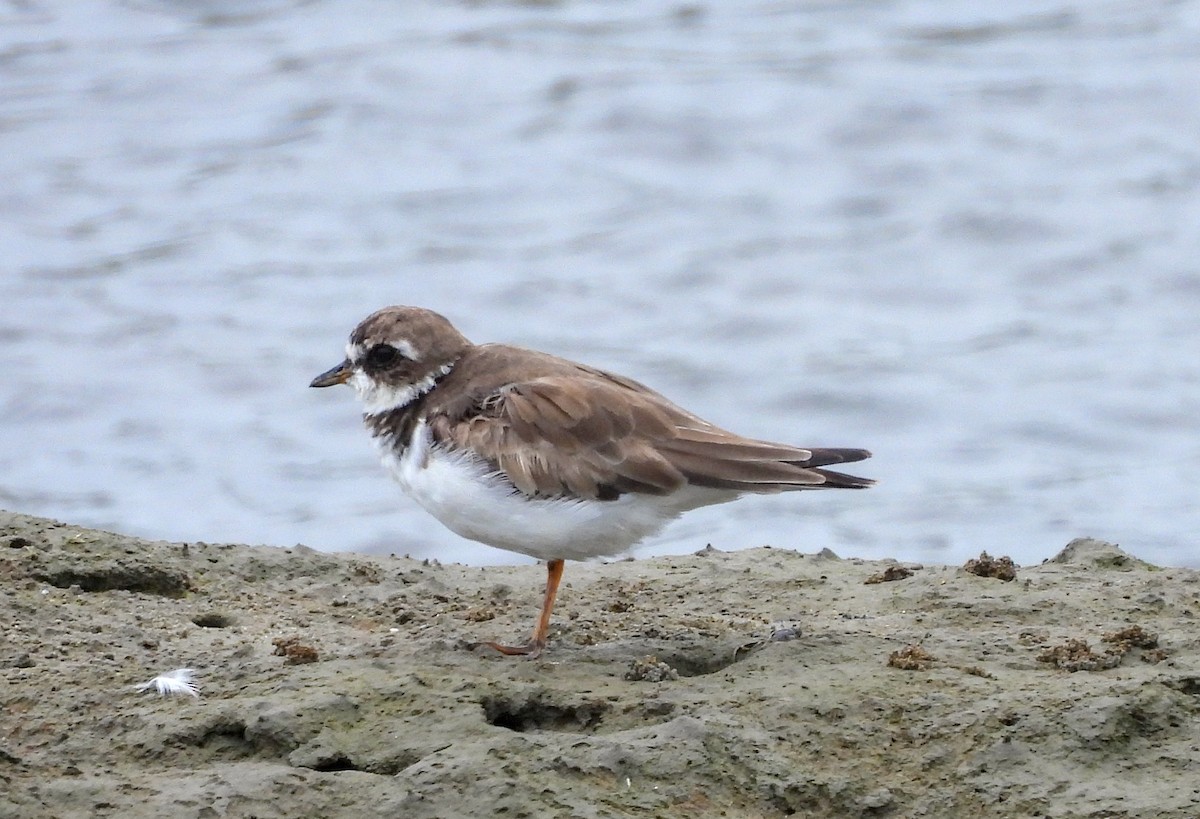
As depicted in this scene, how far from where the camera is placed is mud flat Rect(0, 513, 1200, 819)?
4773 mm

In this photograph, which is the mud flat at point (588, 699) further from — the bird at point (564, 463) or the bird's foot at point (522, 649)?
the bird at point (564, 463)

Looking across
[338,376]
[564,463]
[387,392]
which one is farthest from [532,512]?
[338,376]

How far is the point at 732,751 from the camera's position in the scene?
16.3 ft

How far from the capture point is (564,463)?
19.3 ft

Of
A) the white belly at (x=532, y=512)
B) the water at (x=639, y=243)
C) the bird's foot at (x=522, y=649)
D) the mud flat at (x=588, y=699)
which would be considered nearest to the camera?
the mud flat at (x=588, y=699)

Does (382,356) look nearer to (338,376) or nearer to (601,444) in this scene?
(338,376)

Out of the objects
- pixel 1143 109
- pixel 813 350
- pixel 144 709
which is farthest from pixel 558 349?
pixel 144 709

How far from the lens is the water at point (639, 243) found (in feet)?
37.2

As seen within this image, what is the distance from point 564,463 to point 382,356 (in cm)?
97

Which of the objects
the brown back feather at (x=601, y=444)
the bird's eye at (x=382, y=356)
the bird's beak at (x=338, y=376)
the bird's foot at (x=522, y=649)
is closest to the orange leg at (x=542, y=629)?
the bird's foot at (x=522, y=649)

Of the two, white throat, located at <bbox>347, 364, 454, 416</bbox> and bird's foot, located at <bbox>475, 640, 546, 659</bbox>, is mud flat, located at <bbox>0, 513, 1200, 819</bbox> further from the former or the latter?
white throat, located at <bbox>347, 364, 454, 416</bbox>

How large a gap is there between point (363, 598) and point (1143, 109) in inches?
465

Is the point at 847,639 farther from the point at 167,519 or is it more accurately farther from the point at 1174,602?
the point at 167,519

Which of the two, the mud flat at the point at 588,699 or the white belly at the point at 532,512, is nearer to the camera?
the mud flat at the point at 588,699
